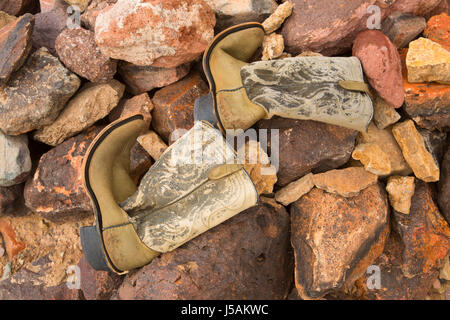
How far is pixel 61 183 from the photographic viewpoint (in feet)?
6.19

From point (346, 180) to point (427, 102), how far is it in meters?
0.55

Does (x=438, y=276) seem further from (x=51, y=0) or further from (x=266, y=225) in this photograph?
(x=51, y=0)

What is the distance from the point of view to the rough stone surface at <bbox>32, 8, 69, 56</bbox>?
6.61ft

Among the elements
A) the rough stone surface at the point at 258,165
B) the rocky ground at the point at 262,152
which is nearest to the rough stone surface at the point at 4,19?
the rocky ground at the point at 262,152

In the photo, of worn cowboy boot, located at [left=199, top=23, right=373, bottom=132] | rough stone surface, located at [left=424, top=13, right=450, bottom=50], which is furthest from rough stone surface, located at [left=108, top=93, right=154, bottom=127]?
rough stone surface, located at [left=424, top=13, right=450, bottom=50]

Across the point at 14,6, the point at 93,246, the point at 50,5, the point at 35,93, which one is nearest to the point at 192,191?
the point at 93,246

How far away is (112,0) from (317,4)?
112 centimetres

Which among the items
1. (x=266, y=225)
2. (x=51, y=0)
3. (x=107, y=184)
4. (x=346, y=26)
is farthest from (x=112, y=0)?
(x=266, y=225)

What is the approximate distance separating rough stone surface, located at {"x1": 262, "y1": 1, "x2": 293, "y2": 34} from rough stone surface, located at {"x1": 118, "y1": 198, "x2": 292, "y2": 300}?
0.96 m

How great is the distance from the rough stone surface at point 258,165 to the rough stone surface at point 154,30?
0.57m

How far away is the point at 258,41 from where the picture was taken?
1842mm

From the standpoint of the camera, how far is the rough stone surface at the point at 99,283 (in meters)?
1.78

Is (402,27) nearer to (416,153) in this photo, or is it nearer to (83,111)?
(416,153)

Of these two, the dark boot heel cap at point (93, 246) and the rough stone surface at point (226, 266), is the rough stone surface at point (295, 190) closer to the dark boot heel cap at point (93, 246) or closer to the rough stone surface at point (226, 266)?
the rough stone surface at point (226, 266)
